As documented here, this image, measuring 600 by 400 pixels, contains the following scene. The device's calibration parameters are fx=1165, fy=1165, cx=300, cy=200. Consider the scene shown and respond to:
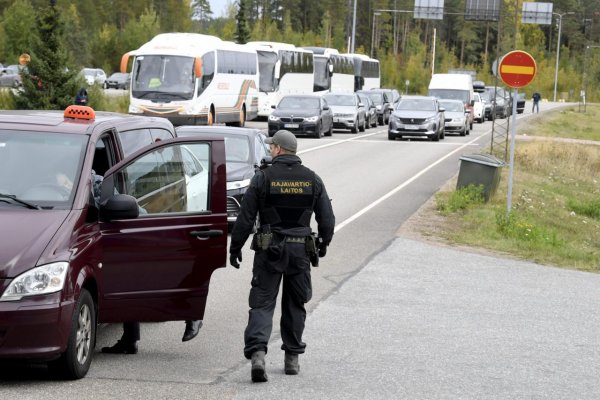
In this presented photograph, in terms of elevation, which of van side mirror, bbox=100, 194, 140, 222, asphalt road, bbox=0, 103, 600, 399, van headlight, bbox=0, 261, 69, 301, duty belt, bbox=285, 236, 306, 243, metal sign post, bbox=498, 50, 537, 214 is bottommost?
asphalt road, bbox=0, 103, 600, 399

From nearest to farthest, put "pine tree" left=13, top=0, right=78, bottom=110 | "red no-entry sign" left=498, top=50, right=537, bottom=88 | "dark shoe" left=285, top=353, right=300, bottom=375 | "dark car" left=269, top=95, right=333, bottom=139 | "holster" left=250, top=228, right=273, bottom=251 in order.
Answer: "holster" left=250, top=228, right=273, bottom=251, "dark shoe" left=285, top=353, right=300, bottom=375, "red no-entry sign" left=498, top=50, right=537, bottom=88, "pine tree" left=13, top=0, right=78, bottom=110, "dark car" left=269, top=95, right=333, bottom=139

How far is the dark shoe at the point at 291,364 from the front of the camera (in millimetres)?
7684

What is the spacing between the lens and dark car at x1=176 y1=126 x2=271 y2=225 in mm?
16125

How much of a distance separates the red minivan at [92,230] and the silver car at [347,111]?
1493 inches

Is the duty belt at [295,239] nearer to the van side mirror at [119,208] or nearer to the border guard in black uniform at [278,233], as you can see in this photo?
the border guard in black uniform at [278,233]

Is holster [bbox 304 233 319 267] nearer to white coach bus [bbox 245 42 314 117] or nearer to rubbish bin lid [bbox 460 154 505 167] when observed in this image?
rubbish bin lid [bbox 460 154 505 167]

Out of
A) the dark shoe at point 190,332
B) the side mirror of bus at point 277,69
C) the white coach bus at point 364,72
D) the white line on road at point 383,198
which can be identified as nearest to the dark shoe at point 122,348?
the dark shoe at point 190,332

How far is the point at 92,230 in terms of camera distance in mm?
7598

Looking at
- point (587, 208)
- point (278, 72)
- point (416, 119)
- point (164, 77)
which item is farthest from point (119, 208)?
point (278, 72)

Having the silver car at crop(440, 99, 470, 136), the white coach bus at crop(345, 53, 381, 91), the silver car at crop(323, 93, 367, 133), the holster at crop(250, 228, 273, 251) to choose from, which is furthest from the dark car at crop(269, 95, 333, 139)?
the white coach bus at crop(345, 53, 381, 91)

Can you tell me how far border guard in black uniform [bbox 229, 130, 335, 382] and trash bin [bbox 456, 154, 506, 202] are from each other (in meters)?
13.7

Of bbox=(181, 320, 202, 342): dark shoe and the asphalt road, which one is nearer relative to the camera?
the asphalt road

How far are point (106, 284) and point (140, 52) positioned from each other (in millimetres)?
33808

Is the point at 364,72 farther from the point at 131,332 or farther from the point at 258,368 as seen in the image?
the point at 258,368
